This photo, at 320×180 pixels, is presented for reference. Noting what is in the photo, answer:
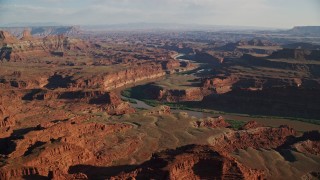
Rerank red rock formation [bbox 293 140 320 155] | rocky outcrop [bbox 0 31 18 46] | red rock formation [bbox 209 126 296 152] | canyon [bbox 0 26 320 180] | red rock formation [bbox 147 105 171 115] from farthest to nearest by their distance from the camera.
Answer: rocky outcrop [bbox 0 31 18 46] → red rock formation [bbox 147 105 171 115] → red rock formation [bbox 209 126 296 152] → red rock formation [bbox 293 140 320 155] → canyon [bbox 0 26 320 180]

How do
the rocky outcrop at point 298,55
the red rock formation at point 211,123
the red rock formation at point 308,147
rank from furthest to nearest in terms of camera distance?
1. the rocky outcrop at point 298,55
2. the red rock formation at point 211,123
3. the red rock formation at point 308,147

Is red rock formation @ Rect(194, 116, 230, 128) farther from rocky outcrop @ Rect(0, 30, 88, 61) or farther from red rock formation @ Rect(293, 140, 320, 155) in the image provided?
rocky outcrop @ Rect(0, 30, 88, 61)

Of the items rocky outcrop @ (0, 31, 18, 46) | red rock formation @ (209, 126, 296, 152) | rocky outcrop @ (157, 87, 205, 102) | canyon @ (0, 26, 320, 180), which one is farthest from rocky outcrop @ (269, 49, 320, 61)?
rocky outcrop @ (0, 31, 18, 46)

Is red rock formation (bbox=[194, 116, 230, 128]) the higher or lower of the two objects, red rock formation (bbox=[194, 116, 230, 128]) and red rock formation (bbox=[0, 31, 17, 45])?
the lower

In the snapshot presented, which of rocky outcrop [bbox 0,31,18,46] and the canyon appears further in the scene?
rocky outcrop [bbox 0,31,18,46]

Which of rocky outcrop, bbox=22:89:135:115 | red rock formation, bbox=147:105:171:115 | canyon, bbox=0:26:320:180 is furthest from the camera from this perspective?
rocky outcrop, bbox=22:89:135:115

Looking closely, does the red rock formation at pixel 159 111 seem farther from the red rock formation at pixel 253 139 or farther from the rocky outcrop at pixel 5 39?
the rocky outcrop at pixel 5 39

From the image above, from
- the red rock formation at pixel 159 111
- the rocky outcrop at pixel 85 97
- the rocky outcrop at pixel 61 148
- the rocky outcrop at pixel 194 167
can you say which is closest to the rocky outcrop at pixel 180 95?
the rocky outcrop at pixel 85 97

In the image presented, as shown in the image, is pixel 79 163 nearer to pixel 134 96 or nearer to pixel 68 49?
pixel 134 96

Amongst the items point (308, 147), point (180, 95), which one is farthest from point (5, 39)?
point (308, 147)

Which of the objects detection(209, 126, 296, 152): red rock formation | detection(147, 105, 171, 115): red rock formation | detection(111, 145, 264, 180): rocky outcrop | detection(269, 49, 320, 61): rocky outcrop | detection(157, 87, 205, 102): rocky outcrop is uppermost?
detection(269, 49, 320, 61): rocky outcrop
